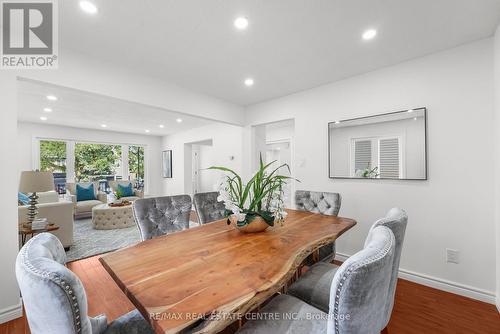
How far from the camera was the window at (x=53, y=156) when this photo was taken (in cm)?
575

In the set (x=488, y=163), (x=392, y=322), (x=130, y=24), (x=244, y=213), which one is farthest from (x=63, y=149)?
(x=488, y=163)

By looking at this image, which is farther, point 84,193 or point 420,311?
point 84,193

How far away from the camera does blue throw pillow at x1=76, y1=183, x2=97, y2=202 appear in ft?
18.7

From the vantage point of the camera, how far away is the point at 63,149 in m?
6.06

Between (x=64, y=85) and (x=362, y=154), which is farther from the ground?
(x=64, y=85)

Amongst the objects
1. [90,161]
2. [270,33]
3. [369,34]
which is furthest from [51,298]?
[90,161]

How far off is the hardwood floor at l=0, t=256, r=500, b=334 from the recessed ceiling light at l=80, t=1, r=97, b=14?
2.47m

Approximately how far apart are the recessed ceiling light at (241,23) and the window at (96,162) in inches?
261

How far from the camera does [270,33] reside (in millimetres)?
1977

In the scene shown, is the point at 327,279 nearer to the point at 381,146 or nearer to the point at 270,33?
the point at 381,146

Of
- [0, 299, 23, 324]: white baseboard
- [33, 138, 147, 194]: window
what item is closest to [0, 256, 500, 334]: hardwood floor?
[0, 299, 23, 324]: white baseboard

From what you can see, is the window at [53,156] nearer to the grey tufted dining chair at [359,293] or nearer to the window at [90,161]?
the window at [90,161]

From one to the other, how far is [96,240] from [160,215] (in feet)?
8.68

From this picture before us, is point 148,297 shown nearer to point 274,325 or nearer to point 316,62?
point 274,325
